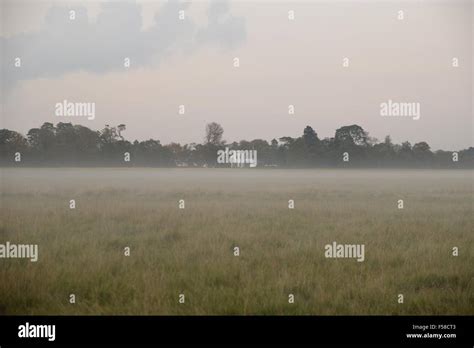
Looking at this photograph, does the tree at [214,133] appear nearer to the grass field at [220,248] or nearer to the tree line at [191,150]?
the tree line at [191,150]

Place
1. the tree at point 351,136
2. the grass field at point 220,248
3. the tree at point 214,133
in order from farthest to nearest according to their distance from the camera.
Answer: the tree at point 351,136
the tree at point 214,133
the grass field at point 220,248

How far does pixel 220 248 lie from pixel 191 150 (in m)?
2.25

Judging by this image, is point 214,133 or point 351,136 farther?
point 351,136

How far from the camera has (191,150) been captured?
6887 millimetres

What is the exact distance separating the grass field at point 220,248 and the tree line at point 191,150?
0.53 m

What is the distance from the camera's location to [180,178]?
8914 mm

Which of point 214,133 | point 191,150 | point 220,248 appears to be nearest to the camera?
point 220,248

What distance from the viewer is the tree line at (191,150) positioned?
21.5 ft

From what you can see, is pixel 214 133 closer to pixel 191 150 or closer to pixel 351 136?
pixel 191 150

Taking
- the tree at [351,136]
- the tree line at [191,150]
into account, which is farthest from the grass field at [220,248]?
the tree at [351,136]

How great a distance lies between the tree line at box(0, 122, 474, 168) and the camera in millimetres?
6559

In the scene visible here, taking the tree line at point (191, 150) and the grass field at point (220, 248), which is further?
the tree line at point (191, 150)

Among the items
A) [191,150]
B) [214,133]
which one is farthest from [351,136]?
[191,150]
